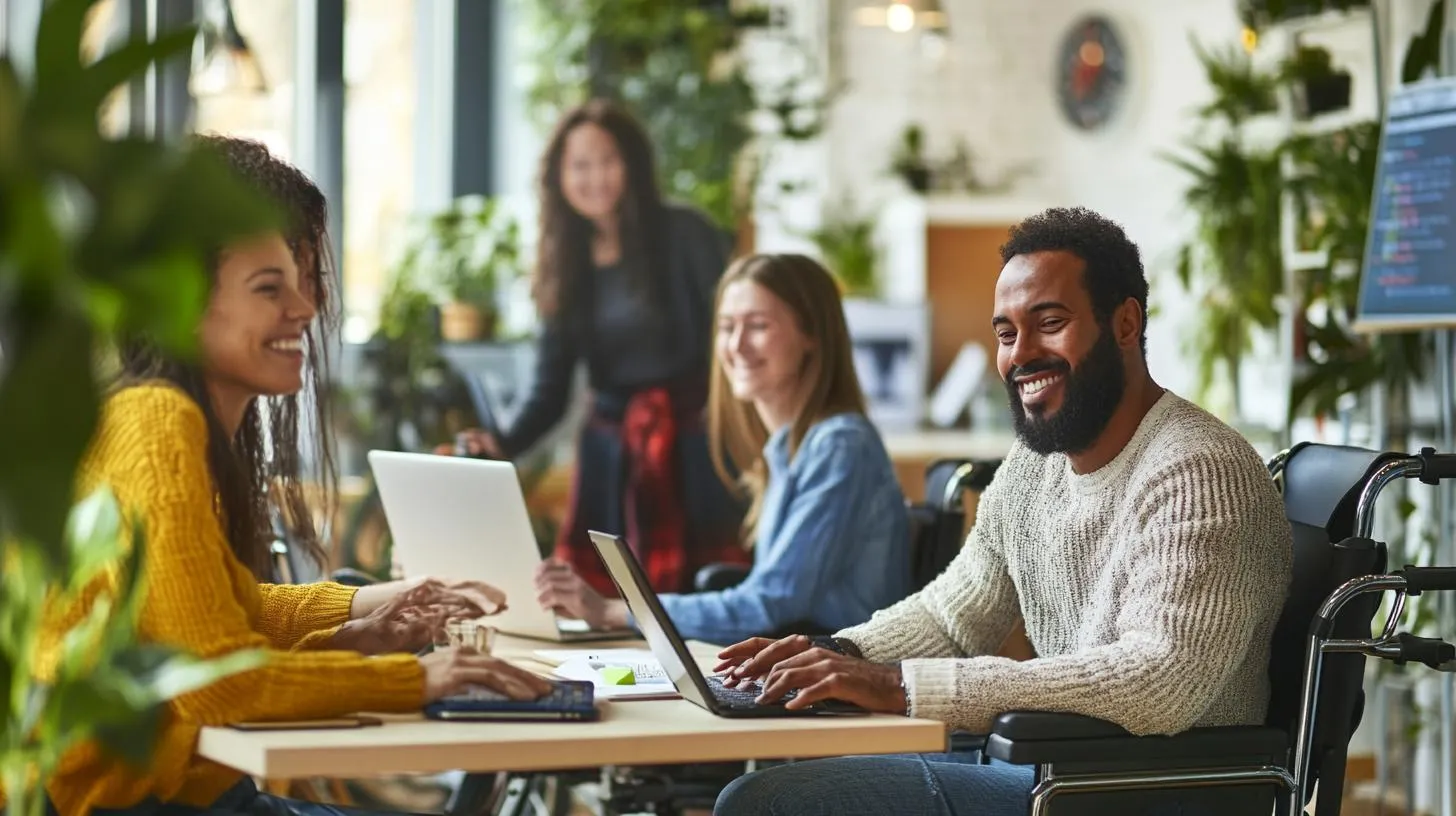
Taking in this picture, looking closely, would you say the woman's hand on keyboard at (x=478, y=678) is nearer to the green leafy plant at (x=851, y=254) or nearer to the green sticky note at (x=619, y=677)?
the green sticky note at (x=619, y=677)

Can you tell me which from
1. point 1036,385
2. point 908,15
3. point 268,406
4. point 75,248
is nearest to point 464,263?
point 908,15

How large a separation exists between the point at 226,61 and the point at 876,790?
326 cm

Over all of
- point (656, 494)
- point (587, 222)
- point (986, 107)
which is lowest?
point (656, 494)

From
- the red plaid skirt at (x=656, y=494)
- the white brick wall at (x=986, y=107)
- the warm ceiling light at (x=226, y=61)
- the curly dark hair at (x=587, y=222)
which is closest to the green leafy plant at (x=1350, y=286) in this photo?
the red plaid skirt at (x=656, y=494)

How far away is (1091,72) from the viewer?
9.58 meters

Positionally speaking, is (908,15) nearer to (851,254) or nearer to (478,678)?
(851,254)

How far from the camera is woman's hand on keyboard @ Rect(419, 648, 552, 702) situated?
180 centimetres

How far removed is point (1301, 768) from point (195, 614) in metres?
1.18

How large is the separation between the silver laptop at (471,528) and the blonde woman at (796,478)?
0.04m

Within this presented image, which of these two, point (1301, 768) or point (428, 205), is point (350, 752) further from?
point (428, 205)

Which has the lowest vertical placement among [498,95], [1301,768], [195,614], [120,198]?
[1301,768]

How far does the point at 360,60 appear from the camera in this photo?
6379 mm

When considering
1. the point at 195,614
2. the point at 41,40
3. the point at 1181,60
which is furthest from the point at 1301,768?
the point at 1181,60

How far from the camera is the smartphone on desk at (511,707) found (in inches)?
69.8
